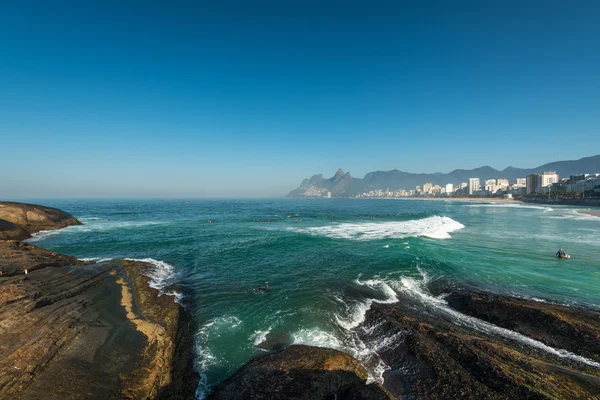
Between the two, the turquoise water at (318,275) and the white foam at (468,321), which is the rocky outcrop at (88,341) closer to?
the turquoise water at (318,275)

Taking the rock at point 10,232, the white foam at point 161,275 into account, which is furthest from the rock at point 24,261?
the rock at point 10,232

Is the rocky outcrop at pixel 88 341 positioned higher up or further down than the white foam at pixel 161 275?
higher up

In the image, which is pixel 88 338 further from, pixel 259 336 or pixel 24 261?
pixel 24 261

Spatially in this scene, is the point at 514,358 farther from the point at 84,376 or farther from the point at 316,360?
the point at 84,376

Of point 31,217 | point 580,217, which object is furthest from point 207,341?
point 580,217

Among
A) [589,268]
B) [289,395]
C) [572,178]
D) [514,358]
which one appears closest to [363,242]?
[589,268]

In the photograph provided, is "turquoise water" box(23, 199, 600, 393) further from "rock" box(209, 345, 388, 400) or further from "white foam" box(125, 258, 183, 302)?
"rock" box(209, 345, 388, 400)

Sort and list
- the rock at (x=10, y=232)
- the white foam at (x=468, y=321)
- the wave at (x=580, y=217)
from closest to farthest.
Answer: the white foam at (x=468, y=321) → the rock at (x=10, y=232) → the wave at (x=580, y=217)

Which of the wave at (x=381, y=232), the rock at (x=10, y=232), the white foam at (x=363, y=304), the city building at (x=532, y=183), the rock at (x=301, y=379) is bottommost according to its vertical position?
the white foam at (x=363, y=304)
